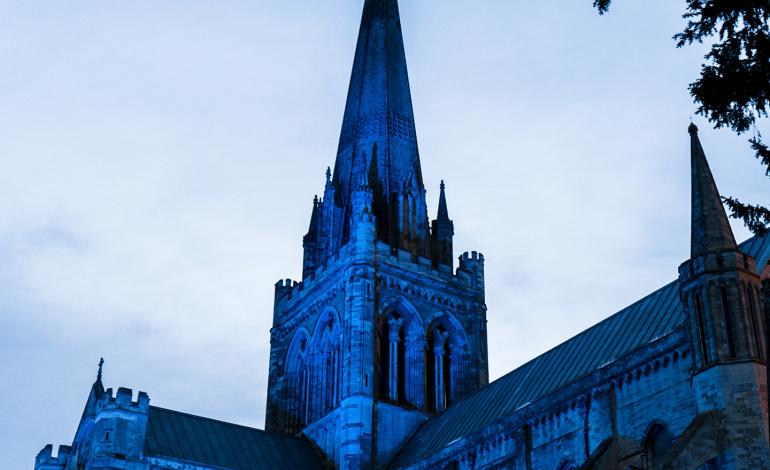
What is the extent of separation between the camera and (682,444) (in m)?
22.1

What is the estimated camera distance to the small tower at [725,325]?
21.9 metres

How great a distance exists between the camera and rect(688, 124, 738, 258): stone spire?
23766 millimetres

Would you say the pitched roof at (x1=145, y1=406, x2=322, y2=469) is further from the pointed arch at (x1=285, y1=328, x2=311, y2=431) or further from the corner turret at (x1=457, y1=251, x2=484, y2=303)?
the corner turret at (x1=457, y1=251, x2=484, y2=303)

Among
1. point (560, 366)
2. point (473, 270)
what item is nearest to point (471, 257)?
point (473, 270)

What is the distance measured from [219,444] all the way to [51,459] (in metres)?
6.31

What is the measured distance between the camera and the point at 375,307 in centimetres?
4247

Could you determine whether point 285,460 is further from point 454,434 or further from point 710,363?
point 710,363

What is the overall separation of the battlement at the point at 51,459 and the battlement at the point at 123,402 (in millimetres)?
4209

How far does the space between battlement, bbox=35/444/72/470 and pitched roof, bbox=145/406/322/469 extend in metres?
3.72

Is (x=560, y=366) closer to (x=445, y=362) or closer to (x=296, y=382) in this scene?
(x=445, y=362)

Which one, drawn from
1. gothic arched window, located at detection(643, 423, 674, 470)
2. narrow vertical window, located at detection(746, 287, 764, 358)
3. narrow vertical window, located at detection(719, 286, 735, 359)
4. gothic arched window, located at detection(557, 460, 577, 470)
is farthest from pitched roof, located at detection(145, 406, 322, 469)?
narrow vertical window, located at detection(746, 287, 764, 358)

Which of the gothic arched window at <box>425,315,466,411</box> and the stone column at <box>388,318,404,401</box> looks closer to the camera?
the stone column at <box>388,318,404,401</box>

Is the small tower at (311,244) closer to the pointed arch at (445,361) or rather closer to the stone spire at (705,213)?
the pointed arch at (445,361)

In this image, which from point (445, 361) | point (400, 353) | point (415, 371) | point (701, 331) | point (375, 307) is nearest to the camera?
point (701, 331)
